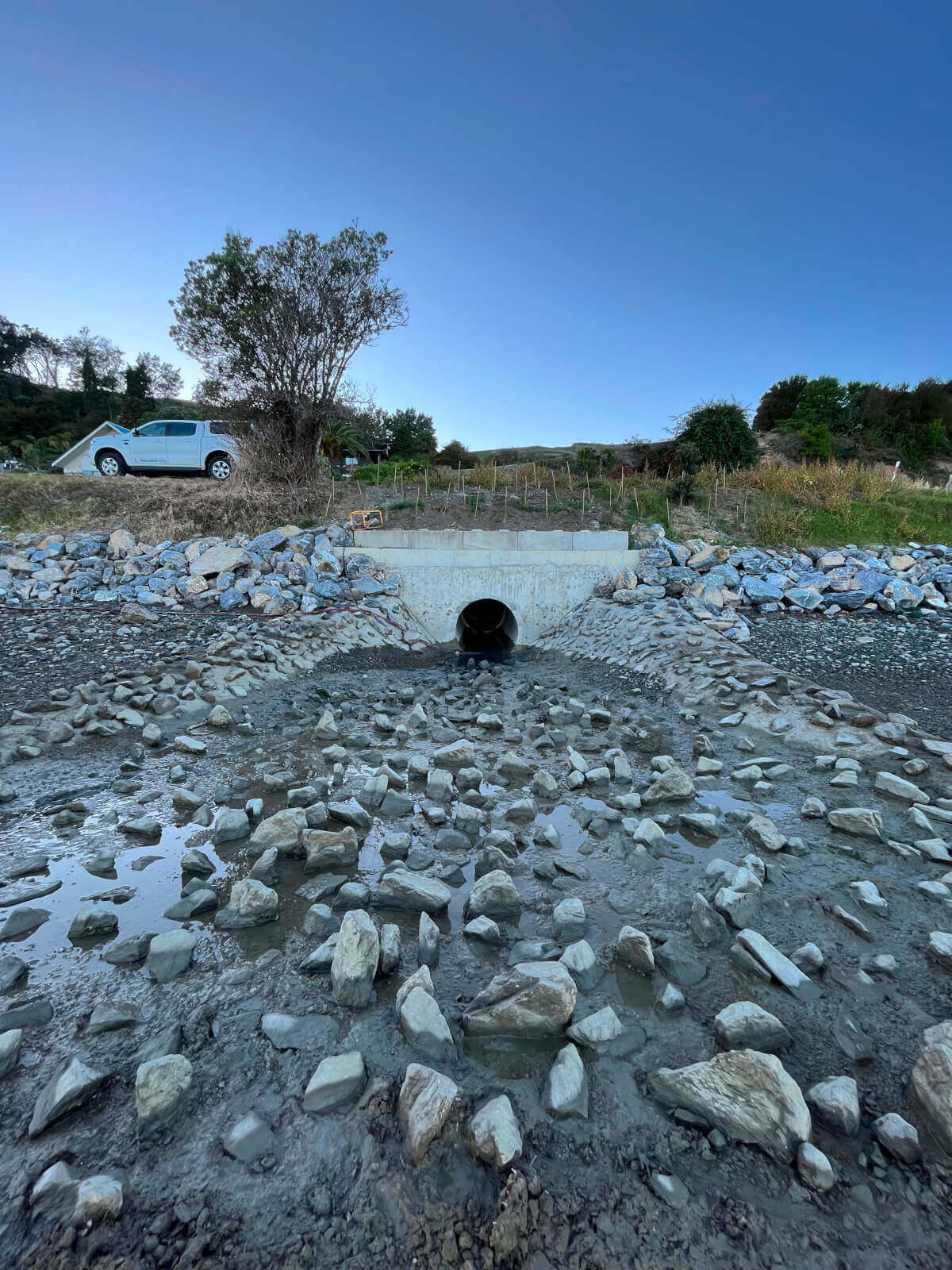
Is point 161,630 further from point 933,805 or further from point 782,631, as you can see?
point 782,631

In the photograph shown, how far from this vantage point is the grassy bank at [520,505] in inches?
525

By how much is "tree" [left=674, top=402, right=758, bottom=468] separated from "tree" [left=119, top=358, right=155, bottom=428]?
40429mm

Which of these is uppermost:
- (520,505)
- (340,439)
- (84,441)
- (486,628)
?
(340,439)

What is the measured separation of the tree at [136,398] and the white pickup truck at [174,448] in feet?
98.9

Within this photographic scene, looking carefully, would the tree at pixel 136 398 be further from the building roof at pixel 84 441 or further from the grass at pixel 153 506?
the grass at pixel 153 506

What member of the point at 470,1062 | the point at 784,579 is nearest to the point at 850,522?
the point at 784,579

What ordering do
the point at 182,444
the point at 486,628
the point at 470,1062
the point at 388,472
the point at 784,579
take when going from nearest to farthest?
the point at 470,1062 → the point at 784,579 → the point at 486,628 → the point at 182,444 → the point at 388,472

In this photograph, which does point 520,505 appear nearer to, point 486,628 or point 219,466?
point 486,628

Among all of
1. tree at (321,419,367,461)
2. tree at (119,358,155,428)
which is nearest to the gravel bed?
tree at (321,419,367,461)

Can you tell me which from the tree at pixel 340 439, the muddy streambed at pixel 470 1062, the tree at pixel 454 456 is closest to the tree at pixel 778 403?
the tree at pixel 454 456

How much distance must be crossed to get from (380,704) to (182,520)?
30.3 ft

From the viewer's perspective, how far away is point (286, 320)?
14742mm

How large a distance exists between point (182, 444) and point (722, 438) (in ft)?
54.6

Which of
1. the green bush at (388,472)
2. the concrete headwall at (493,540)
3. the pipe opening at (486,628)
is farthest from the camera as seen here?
the green bush at (388,472)
